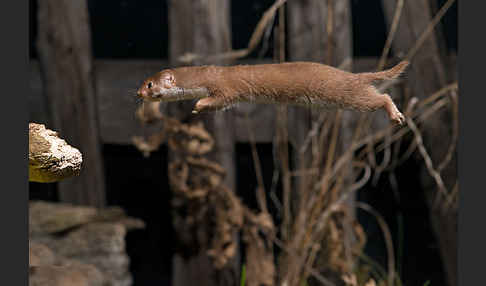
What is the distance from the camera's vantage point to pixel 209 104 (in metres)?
0.53

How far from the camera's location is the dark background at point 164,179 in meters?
1.14

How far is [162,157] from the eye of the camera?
1.40m

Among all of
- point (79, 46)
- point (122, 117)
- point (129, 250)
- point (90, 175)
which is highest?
point (79, 46)

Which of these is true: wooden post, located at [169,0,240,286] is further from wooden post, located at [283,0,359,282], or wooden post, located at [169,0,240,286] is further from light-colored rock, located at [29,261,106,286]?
light-colored rock, located at [29,261,106,286]

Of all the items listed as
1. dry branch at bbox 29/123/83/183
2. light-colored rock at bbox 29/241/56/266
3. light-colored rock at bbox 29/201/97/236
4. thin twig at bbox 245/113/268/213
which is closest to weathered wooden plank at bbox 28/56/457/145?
thin twig at bbox 245/113/268/213

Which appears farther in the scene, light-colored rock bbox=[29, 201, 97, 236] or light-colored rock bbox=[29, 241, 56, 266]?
light-colored rock bbox=[29, 201, 97, 236]

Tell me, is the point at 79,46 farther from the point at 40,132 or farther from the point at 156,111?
the point at 40,132

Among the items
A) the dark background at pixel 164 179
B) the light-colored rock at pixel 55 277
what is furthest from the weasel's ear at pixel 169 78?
the dark background at pixel 164 179

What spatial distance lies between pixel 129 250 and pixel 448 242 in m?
0.86

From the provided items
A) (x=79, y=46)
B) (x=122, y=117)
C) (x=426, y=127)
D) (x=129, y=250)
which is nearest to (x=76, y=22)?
(x=79, y=46)

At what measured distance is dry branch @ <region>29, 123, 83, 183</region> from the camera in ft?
1.73

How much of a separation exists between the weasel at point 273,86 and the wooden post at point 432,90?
0.74 metres

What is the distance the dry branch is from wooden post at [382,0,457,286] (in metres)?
0.88

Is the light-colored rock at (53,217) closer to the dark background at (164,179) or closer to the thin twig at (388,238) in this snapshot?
the dark background at (164,179)
